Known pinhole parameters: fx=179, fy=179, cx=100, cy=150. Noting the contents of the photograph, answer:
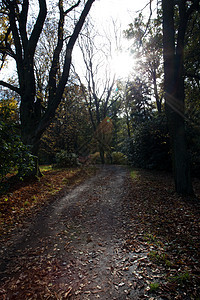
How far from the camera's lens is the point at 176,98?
573cm

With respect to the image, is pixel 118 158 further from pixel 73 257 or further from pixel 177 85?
pixel 73 257

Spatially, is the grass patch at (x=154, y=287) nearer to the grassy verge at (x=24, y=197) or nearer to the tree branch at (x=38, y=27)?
the grassy verge at (x=24, y=197)

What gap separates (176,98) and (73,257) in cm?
526

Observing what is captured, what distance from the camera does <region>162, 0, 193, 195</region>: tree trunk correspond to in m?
5.69

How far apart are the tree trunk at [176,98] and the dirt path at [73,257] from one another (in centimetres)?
220

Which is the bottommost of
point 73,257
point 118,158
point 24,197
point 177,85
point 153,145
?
point 73,257

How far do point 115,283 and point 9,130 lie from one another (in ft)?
12.7

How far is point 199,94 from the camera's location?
36.6ft

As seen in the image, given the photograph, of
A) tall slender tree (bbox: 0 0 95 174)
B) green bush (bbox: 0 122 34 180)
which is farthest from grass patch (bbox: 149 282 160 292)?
tall slender tree (bbox: 0 0 95 174)

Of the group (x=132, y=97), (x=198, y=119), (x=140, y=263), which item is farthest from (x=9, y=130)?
(x=132, y=97)

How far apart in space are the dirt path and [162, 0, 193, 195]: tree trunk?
220cm

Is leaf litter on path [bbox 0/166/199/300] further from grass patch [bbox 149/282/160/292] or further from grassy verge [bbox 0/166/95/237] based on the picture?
grassy verge [bbox 0/166/95/237]

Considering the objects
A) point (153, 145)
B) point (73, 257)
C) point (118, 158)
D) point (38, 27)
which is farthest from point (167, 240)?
point (118, 158)

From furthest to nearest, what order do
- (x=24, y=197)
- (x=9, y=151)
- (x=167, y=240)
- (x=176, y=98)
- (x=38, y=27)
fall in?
(x=38, y=27)
(x=24, y=197)
(x=176, y=98)
(x=9, y=151)
(x=167, y=240)
